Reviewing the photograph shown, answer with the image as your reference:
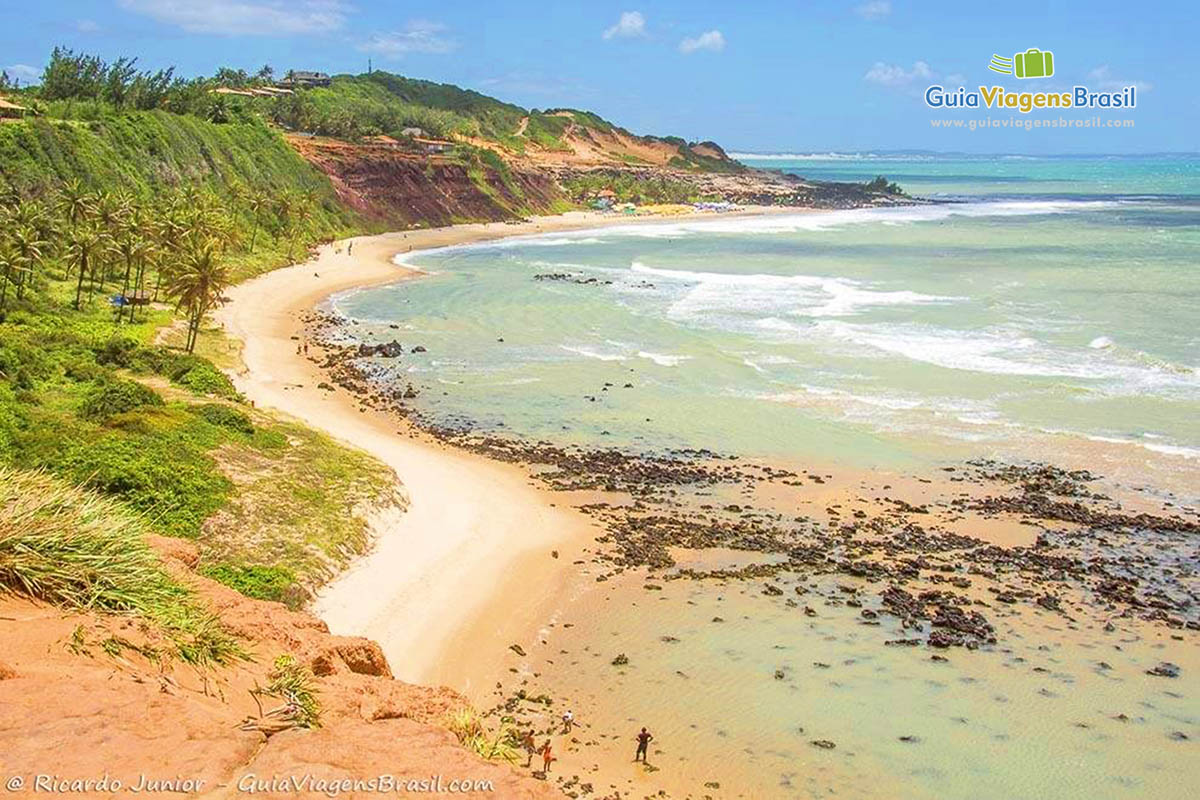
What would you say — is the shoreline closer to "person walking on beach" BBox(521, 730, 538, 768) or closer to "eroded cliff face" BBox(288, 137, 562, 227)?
"person walking on beach" BBox(521, 730, 538, 768)

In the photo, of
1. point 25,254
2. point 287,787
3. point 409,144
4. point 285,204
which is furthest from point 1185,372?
point 409,144

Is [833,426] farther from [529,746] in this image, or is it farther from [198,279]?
[198,279]

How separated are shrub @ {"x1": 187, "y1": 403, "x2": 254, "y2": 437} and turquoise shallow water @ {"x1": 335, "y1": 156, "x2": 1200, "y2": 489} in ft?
35.0

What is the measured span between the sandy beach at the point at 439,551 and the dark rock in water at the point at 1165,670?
44.8 ft

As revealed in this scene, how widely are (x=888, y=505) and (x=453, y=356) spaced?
28453mm

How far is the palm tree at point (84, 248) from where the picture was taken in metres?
50.4

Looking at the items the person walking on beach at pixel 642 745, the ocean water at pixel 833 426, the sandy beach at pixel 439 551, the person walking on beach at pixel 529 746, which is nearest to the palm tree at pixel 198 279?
the sandy beach at pixel 439 551

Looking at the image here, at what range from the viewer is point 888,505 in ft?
108

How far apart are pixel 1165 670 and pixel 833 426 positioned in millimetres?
19733

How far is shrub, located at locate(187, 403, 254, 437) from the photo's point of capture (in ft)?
107

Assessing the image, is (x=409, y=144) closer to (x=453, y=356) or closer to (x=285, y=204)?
(x=285, y=204)

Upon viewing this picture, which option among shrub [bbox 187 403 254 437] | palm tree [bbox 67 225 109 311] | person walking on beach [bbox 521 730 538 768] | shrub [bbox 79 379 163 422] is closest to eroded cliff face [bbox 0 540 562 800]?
person walking on beach [bbox 521 730 538 768]

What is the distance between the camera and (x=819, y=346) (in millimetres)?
55719

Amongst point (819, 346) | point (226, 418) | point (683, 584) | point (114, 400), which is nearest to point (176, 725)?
point (683, 584)
